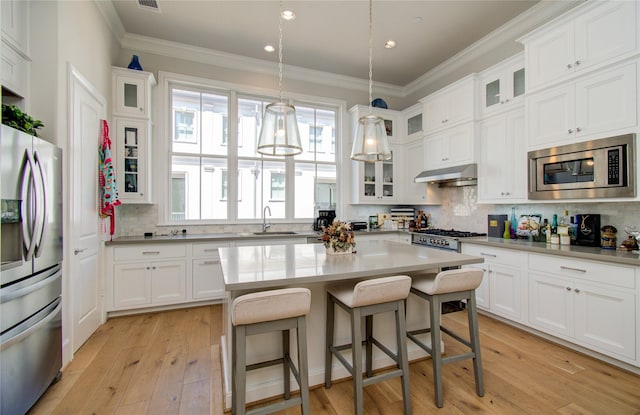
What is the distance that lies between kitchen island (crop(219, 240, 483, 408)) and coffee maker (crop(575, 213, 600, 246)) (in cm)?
149

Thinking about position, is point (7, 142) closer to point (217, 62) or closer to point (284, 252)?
point (284, 252)

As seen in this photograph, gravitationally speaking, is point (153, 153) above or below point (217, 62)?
below

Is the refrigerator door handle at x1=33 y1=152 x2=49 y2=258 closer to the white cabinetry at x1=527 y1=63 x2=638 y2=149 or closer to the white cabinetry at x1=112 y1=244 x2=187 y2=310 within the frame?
the white cabinetry at x1=112 y1=244 x2=187 y2=310

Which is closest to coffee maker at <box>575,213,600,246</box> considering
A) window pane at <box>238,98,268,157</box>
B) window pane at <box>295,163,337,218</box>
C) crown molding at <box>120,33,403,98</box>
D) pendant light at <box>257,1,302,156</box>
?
pendant light at <box>257,1,302,156</box>

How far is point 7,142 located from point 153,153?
7.69 feet

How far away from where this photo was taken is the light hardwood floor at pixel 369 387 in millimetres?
1817

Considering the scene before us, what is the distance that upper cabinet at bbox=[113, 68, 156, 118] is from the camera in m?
3.38

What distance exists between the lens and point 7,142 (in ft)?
5.15

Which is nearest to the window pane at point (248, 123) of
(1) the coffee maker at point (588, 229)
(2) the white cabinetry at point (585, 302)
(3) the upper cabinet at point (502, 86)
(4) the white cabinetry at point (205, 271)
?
(4) the white cabinetry at point (205, 271)

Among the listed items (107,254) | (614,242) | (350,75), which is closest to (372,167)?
(350,75)

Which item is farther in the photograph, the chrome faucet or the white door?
the chrome faucet

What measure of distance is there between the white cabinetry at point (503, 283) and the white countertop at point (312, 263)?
1.14m

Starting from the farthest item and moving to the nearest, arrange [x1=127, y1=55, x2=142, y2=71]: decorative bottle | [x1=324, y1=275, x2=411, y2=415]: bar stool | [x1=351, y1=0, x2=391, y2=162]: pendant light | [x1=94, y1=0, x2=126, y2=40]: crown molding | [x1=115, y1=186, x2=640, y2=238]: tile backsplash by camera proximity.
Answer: [x1=127, y1=55, x2=142, y2=71]: decorative bottle
[x1=94, y1=0, x2=126, y2=40]: crown molding
[x1=115, y1=186, x2=640, y2=238]: tile backsplash
[x1=351, y1=0, x2=391, y2=162]: pendant light
[x1=324, y1=275, x2=411, y2=415]: bar stool

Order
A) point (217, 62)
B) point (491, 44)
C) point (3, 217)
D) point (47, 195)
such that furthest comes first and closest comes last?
point (217, 62)
point (491, 44)
point (47, 195)
point (3, 217)
